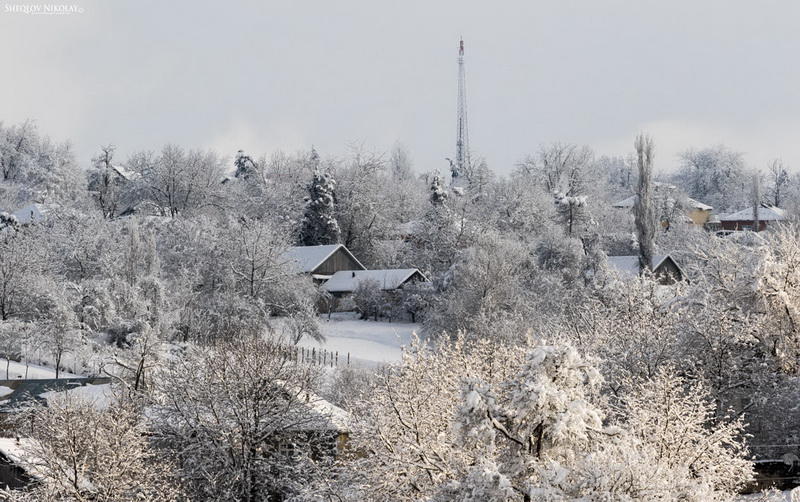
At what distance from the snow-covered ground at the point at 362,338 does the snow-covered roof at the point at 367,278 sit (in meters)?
2.00

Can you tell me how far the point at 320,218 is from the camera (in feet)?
199

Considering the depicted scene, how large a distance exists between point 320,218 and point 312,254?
220 inches

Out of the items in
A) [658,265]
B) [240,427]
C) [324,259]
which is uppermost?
[658,265]

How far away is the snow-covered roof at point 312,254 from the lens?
177ft

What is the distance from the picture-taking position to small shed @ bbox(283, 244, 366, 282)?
177 feet

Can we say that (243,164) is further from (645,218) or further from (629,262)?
(645,218)

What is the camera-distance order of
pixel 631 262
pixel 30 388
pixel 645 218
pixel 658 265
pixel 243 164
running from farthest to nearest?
pixel 243 164
pixel 658 265
pixel 631 262
pixel 645 218
pixel 30 388

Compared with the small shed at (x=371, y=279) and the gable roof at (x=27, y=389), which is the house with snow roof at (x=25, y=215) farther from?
the gable roof at (x=27, y=389)

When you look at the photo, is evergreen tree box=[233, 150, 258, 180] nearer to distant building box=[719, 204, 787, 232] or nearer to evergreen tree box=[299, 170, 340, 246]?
evergreen tree box=[299, 170, 340, 246]

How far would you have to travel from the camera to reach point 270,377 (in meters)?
22.4

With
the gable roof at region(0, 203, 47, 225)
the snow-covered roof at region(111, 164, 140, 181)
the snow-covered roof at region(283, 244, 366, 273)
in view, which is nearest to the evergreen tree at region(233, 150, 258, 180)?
the snow-covered roof at region(111, 164, 140, 181)

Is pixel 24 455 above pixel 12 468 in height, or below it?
above

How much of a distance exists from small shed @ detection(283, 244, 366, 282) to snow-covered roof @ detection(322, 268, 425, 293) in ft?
1.93

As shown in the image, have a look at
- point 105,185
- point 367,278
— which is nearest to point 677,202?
point 367,278
